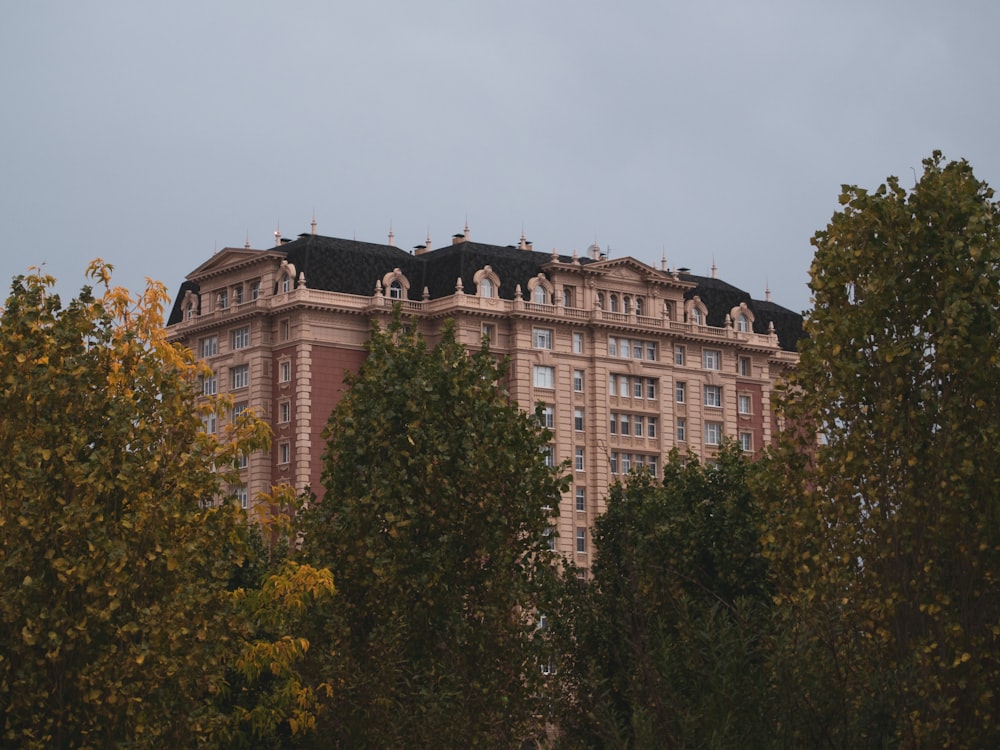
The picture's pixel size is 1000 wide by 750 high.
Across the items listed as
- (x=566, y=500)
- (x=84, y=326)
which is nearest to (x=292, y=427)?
(x=566, y=500)

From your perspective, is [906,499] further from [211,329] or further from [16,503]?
[211,329]

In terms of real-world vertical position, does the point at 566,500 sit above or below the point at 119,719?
above

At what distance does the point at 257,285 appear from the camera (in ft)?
324

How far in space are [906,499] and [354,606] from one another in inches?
407

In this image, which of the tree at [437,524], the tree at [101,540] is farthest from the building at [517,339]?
the tree at [101,540]

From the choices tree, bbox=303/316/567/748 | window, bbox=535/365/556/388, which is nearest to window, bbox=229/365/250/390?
window, bbox=535/365/556/388

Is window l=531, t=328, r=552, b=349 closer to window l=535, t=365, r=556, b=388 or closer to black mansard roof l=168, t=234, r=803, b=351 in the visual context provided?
window l=535, t=365, r=556, b=388

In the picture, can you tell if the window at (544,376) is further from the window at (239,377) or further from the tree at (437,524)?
the tree at (437,524)

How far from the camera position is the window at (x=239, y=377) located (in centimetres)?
9701

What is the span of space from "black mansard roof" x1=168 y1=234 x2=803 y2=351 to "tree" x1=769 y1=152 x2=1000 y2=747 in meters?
72.3

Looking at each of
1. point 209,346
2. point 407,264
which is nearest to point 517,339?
point 407,264

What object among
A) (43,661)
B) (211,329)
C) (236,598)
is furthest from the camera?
(211,329)

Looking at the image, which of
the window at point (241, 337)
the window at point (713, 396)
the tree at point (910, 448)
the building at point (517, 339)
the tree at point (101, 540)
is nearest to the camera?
the tree at point (910, 448)

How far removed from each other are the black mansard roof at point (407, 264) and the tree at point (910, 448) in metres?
72.3
